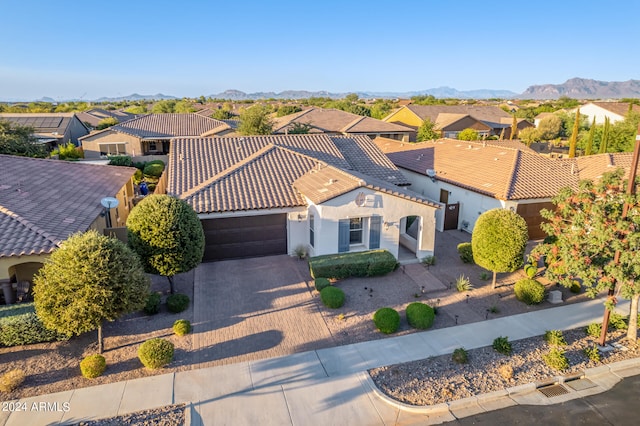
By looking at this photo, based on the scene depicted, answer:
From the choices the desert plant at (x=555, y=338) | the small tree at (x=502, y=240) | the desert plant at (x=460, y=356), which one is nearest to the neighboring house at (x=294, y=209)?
the small tree at (x=502, y=240)

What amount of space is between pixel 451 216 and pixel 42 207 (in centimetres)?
2177

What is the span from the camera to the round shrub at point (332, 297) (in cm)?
1533

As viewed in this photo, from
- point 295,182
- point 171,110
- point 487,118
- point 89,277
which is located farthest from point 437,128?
point 171,110

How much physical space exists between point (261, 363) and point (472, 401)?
20.1ft

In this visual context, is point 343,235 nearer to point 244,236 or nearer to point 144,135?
point 244,236

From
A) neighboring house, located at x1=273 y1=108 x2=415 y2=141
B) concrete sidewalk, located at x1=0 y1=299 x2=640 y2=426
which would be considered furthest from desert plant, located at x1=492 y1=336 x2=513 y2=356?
neighboring house, located at x1=273 y1=108 x2=415 y2=141

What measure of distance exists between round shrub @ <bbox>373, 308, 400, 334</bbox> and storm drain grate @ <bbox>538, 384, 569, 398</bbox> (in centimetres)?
457

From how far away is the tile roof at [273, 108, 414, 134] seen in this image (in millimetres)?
52719

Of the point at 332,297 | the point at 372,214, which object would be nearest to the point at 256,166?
the point at 372,214

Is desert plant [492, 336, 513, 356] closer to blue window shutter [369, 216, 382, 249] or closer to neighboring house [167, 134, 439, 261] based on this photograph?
neighboring house [167, 134, 439, 261]

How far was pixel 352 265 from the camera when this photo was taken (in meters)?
17.9

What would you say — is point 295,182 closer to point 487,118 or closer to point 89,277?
point 89,277

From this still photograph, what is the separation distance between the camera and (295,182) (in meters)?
21.5

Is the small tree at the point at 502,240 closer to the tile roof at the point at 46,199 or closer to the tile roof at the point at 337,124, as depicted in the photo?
the tile roof at the point at 46,199
